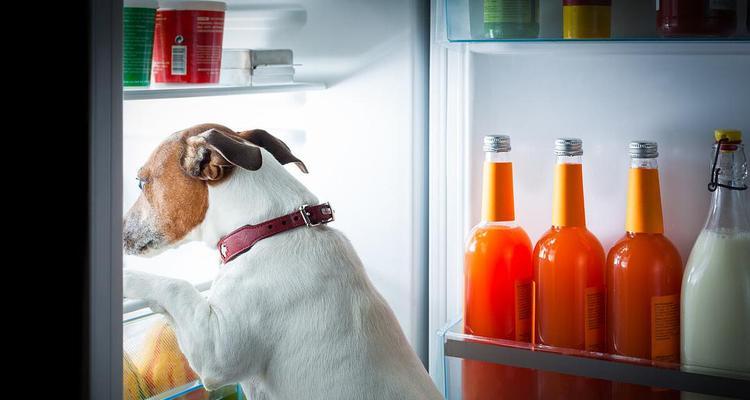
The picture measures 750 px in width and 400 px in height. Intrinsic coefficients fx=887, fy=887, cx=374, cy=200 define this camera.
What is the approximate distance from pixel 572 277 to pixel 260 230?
0.52m

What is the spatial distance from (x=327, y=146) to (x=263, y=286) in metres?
0.55

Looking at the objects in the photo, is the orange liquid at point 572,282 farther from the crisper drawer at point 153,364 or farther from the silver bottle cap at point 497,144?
the crisper drawer at point 153,364

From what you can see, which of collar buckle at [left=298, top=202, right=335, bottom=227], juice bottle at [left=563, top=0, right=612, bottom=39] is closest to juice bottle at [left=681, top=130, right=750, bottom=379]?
juice bottle at [left=563, top=0, right=612, bottom=39]

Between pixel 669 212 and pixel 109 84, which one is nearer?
pixel 109 84

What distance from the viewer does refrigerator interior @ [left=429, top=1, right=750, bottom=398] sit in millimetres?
1509

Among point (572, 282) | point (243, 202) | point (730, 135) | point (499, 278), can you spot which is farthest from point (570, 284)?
point (243, 202)

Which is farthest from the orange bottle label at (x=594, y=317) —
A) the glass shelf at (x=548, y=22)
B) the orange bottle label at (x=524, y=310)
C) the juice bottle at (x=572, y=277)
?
the glass shelf at (x=548, y=22)

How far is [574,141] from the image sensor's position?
1473 mm

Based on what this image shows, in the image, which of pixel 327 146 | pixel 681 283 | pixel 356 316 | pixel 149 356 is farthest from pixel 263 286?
pixel 681 283

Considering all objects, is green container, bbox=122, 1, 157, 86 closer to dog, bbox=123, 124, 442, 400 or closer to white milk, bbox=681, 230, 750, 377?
dog, bbox=123, 124, 442, 400

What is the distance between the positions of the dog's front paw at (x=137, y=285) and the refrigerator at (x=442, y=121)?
4 centimetres

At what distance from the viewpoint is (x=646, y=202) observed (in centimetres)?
144

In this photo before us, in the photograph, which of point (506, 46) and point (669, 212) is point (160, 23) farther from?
point (669, 212)

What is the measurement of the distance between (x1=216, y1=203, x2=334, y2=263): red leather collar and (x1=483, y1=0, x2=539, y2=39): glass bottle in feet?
1.32
